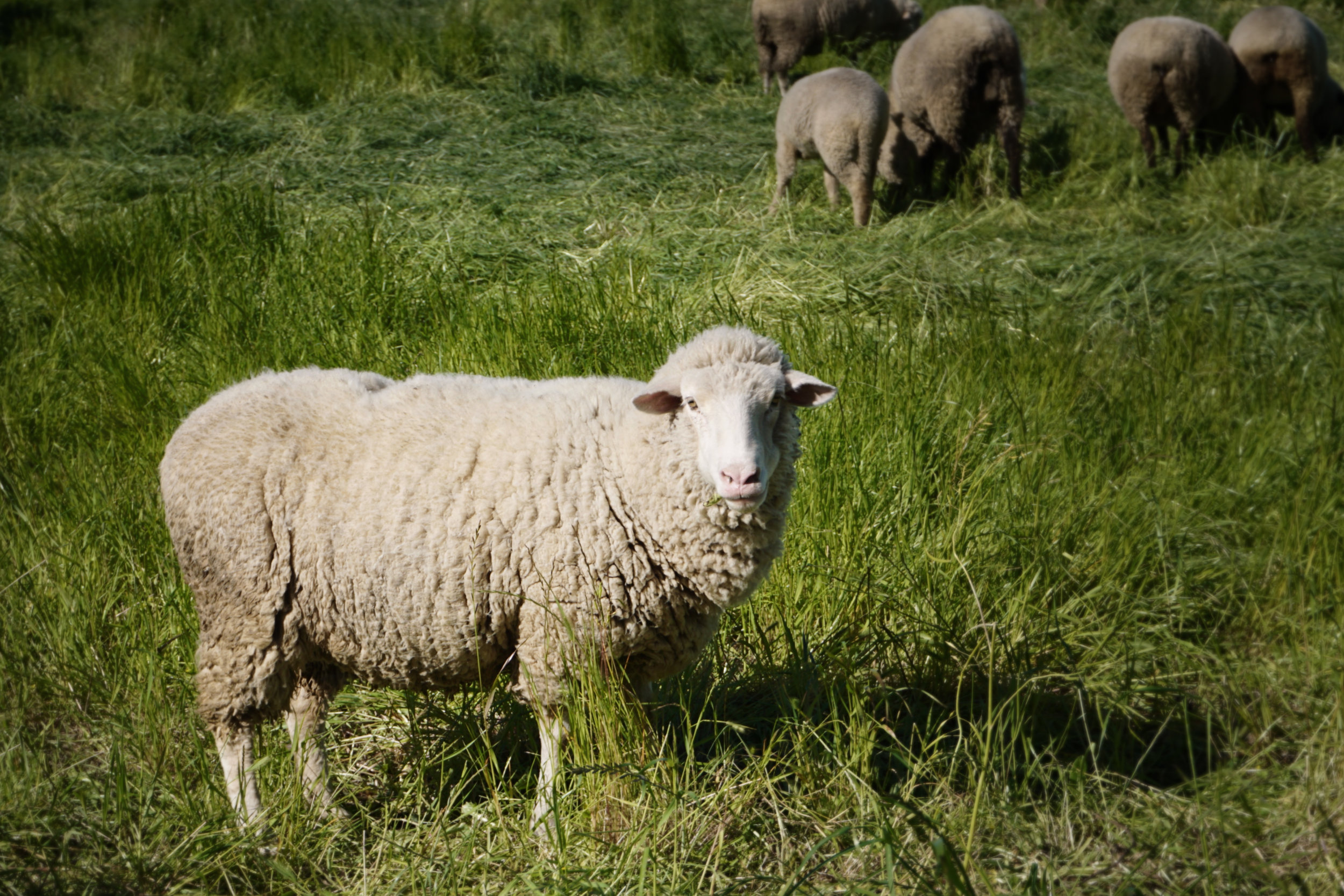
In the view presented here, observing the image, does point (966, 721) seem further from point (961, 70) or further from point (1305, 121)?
point (1305, 121)

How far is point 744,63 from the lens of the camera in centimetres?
1064

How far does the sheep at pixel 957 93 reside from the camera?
7.32 metres

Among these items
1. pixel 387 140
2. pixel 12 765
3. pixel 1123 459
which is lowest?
pixel 12 765

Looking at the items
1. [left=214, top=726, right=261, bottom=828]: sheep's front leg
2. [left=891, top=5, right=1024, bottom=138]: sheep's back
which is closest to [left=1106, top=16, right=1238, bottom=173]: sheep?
[left=891, top=5, right=1024, bottom=138]: sheep's back

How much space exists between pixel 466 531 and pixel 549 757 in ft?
1.94

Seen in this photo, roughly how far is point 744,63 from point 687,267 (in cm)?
543

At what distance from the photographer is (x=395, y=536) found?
8.56 ft

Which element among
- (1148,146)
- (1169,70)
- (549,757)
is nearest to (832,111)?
(1148,146)

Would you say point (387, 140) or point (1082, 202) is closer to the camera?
point (1082, 202)

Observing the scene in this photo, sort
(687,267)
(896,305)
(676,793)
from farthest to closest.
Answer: (687,267) → (896,305) → (676,793)

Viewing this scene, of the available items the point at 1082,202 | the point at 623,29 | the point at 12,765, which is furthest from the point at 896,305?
the point at 623,29

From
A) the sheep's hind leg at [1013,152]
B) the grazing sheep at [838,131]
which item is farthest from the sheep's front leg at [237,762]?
the sheep's hind leg at [1013,152]

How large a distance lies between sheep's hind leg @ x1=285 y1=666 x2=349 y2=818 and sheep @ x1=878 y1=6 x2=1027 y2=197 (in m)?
5.82

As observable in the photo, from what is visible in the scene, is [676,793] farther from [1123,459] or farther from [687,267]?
[687,267]
